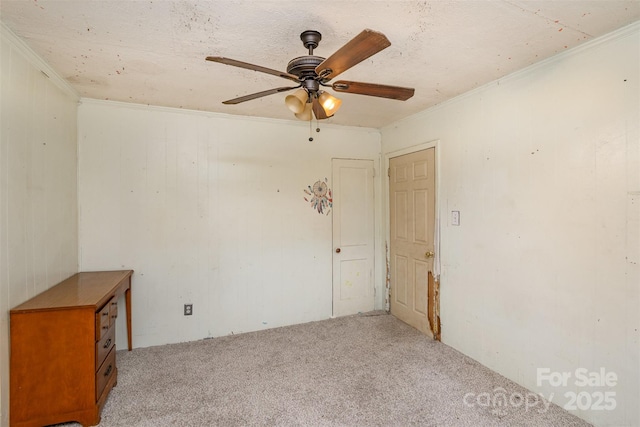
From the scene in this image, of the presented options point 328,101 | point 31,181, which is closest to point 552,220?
point 328,101

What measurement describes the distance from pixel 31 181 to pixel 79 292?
2.64 ft

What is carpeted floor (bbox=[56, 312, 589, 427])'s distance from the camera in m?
2.01

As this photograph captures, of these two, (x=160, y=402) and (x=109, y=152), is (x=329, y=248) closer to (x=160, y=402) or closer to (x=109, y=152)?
(x=160, y=402)

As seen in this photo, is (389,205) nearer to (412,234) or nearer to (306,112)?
(412,234)

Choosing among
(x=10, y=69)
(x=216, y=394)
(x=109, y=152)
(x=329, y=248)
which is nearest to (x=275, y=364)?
(x=216, y=394)

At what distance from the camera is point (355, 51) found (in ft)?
4.36

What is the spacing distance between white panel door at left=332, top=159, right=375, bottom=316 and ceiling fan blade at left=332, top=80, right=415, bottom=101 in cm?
199

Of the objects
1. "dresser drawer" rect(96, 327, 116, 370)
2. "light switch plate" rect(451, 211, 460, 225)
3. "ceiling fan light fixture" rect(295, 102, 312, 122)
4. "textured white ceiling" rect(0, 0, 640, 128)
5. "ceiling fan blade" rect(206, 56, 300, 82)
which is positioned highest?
"textured white ceiling" rect(0, 0, 640, 128)

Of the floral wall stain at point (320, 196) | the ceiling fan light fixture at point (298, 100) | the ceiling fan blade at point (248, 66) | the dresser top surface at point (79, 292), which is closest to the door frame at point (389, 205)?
the floral wall stain at point (320, 196)

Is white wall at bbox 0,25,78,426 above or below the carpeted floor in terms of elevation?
above

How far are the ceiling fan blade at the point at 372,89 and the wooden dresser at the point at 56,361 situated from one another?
6.45 ft

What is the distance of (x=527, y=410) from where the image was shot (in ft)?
6.79

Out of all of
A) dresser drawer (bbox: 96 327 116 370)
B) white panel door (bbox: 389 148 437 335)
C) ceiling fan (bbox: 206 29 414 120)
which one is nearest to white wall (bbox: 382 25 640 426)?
white panel door (bbox: 389 148 437 335)

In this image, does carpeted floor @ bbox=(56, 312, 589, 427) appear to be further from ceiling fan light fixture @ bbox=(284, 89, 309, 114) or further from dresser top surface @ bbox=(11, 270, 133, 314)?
ceiling fan light fixture @ bbox=(284, 89, 309, 114)
